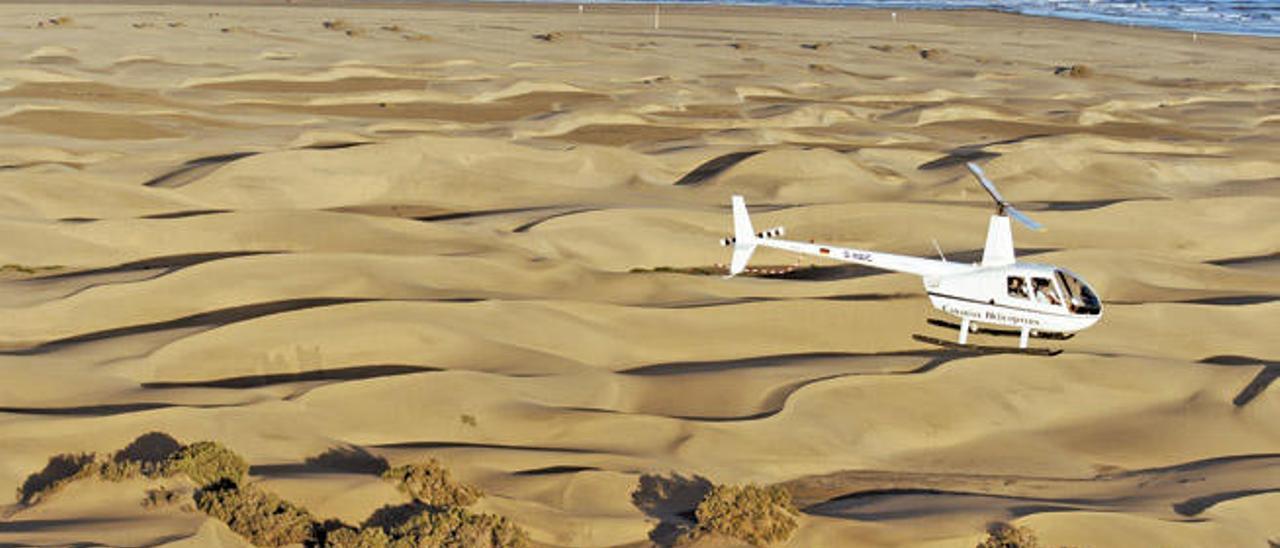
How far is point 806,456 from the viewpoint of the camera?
1678 centimetres

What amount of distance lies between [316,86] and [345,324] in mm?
31789

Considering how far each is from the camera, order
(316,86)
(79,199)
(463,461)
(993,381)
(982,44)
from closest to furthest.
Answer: (463,461) < (993,381) < (79,199) < (316,86) < (982,44)

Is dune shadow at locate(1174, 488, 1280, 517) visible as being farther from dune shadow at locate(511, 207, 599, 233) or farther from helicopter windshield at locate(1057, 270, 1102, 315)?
dune shadow at locate(511, 207, 599, 233)

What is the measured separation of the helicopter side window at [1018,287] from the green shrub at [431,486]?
9256mm

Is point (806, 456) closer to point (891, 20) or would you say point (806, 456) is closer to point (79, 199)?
point (79, 199)

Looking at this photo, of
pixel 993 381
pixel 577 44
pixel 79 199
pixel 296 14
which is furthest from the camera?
pixel 296 14

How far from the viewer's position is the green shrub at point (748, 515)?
13.5 m

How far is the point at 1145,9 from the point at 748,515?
99822mm

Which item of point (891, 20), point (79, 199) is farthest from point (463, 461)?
point (891, 20)

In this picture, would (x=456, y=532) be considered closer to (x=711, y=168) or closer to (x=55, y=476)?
(x=55, y=476)

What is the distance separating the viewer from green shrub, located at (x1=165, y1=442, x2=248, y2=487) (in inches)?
540

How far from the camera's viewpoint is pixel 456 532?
1274 cm

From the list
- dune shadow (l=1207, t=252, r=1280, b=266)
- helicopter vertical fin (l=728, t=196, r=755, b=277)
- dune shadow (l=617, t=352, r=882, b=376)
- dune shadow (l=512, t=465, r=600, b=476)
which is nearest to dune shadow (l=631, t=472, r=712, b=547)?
dune shadow (l=512, t=465, r=600, b=476)

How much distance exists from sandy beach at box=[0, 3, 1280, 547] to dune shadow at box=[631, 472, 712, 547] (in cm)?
6
